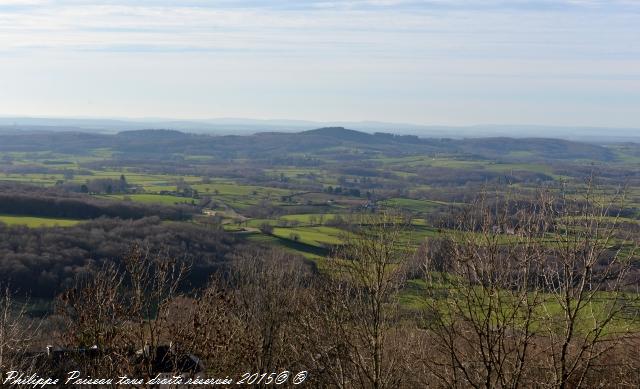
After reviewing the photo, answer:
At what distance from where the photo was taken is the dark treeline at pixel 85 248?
134 feet

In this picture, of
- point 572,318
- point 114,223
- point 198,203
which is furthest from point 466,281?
point 198,203

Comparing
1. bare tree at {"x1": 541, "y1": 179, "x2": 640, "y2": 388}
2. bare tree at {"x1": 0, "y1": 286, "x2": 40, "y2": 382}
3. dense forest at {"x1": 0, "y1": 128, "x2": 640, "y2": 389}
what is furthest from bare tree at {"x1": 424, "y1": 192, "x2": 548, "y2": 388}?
bare tree at {"x1": 0, "y1": 286, "x2": 40, "y2": 382}

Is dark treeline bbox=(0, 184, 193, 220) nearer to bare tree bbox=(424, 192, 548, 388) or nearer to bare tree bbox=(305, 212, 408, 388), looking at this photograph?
bare tree bbox=(305, 212, 408, 388)

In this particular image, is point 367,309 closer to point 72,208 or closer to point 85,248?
point 85,248

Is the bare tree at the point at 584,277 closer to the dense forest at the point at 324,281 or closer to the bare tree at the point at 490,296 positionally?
the dense forest at the point at 324,281

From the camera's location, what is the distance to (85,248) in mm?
48312

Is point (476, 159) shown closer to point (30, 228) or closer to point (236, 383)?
point (30, 228)

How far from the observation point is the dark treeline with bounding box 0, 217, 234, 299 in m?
41.0

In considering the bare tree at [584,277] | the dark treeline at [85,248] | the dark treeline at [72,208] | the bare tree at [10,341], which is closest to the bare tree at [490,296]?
the bare tree at [584,277]

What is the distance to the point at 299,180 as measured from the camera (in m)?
138

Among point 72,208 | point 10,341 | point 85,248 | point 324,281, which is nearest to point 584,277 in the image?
point 324,281

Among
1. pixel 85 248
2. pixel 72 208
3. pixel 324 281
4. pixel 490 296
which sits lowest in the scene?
pixel 72 208

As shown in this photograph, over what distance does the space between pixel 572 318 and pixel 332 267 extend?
25.0 feet

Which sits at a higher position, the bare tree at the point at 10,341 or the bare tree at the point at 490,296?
the bare tree at the point at 490,296
